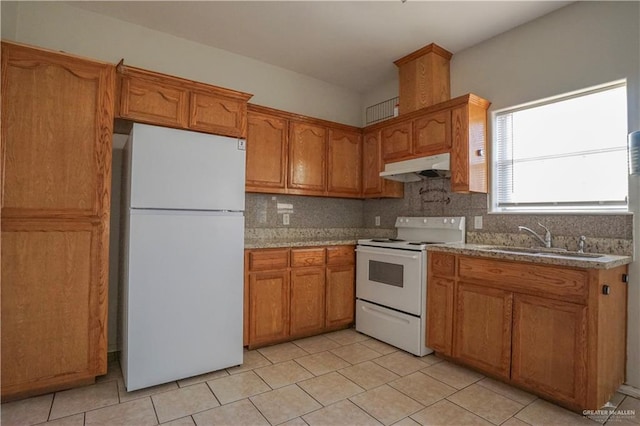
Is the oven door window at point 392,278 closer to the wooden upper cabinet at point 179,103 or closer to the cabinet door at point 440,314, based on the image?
the cabinet door at point 440,314

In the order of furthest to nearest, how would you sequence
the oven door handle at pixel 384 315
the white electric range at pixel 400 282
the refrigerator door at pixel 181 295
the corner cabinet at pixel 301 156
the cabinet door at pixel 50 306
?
the corner cabinet at pixel 301 156 → the oven door handle at pixel 384 315 → the white electric range at pixel 400 282 → the refrigerator door at pixel 181 295 → the cabinet door at pixel 50 306

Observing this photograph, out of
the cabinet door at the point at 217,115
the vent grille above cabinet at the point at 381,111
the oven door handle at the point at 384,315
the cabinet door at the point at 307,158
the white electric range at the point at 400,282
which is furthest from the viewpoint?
the vent grille above cabinet at the point at 381,111

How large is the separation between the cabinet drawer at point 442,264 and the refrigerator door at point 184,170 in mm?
1590

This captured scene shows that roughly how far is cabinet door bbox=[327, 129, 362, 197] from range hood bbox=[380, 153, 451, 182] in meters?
0.40

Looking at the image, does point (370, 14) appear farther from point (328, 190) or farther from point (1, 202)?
point (1, 202)

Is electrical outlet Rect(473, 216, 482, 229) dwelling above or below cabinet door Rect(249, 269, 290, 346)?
above

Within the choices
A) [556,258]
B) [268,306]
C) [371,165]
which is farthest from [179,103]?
[556,258]

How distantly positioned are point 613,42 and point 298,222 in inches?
115

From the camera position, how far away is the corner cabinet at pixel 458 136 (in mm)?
2811

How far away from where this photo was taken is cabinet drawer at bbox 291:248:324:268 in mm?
3086

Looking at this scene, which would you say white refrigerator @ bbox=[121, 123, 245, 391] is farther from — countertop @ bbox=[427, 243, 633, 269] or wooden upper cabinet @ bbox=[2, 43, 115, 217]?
countertop @ bbox=[427, 243, 633, 269]

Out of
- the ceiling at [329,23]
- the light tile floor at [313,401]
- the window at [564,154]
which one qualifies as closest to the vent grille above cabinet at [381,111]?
the ceiling at [329,23]

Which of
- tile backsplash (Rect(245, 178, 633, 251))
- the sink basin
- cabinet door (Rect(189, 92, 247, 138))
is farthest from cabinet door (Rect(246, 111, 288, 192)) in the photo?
the sink basin

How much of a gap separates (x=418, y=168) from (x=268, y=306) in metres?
1.84
